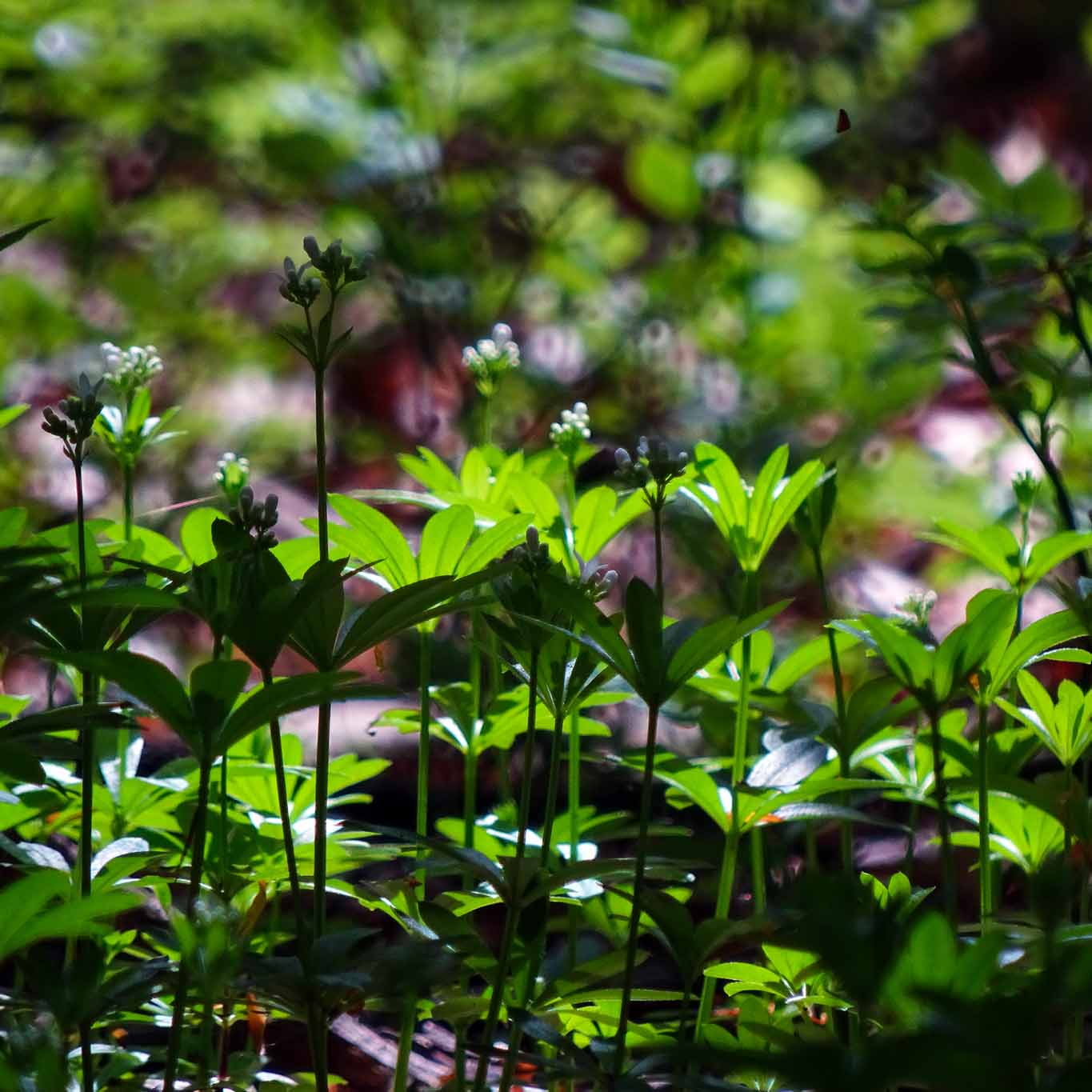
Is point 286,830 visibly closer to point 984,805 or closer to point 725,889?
point 725,889

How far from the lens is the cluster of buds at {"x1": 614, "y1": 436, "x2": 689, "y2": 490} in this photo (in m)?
0.62

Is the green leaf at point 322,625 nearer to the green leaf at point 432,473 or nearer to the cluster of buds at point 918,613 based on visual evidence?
the green leaf at point 432,473

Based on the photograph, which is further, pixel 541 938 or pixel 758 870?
pixel 758 870

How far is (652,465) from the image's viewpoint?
0.62 m

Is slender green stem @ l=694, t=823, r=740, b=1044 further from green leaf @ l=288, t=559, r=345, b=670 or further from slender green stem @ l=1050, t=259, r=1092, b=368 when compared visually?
slender green stem @ l=1050, t=259, r=1092, b=368

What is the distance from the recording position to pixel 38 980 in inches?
20.0

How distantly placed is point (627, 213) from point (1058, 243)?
229 centimetres

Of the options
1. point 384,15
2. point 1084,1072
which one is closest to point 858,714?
point 1084,1072

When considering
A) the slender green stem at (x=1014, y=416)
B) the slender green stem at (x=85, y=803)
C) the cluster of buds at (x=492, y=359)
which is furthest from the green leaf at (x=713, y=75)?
the slender green stem at (x=85, y=803)

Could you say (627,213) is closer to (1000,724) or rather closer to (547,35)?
(547,35)

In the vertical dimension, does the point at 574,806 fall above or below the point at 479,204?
below

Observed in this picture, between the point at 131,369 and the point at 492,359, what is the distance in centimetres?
24

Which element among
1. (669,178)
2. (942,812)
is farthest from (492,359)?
(669,178)

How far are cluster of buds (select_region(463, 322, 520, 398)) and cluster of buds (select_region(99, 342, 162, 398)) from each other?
21cm
